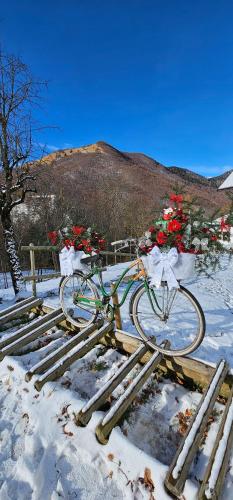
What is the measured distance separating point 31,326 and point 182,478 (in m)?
2.43

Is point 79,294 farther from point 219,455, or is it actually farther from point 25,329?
point 219,455

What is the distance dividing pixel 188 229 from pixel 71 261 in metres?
1.65

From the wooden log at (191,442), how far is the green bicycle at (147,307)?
0.38m

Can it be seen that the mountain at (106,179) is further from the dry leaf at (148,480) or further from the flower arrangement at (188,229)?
the dry leaf at (148,480)

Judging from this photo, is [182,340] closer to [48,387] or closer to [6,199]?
[48,387]

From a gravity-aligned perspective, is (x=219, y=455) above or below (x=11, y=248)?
below

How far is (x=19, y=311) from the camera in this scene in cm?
383

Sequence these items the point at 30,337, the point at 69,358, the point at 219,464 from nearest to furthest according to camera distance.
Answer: the point at 219,464 < the point at 69,358 < the point at 30,337

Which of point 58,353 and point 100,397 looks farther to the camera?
point 58,353

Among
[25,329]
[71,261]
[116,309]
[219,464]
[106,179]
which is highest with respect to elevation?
[106,179]

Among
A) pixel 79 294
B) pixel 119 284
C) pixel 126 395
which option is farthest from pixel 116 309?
pixel 126 395

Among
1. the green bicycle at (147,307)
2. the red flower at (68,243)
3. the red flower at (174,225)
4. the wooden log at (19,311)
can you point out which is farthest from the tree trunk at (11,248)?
the red flower at (174,225)

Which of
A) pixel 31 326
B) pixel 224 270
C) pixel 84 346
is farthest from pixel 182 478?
pixel 224 270

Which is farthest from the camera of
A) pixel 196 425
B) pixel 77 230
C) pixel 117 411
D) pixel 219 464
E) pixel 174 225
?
pixel 77 230
